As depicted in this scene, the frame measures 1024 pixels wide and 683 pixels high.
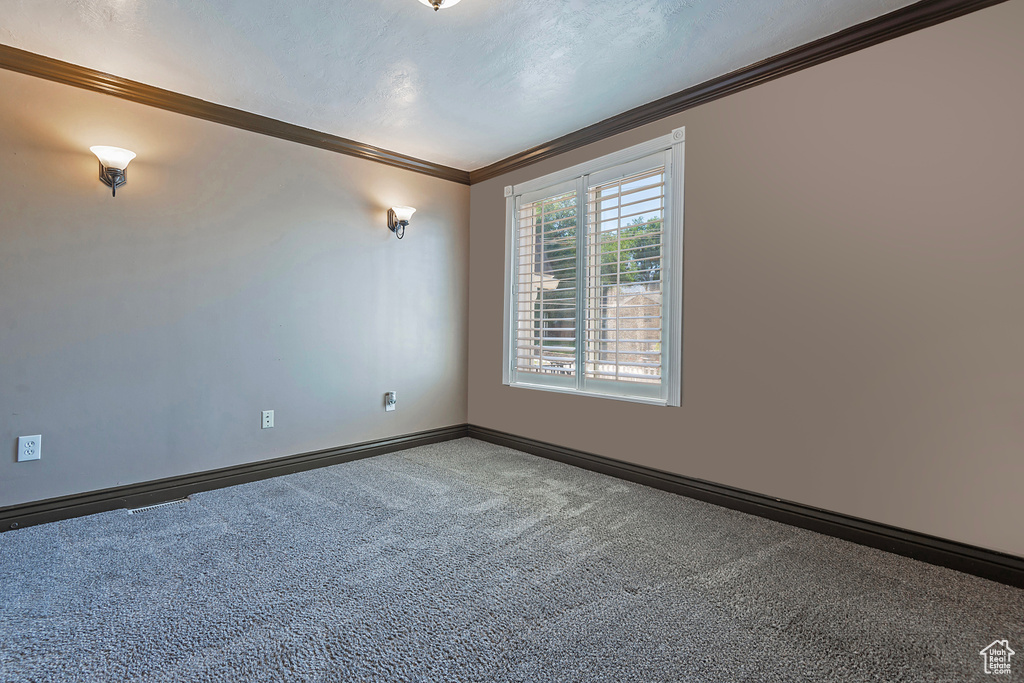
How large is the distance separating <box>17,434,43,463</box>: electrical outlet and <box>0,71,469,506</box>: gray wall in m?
0.03

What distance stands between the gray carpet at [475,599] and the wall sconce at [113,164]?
180 centimetres

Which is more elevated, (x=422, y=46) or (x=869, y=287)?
(x=422, y=46)

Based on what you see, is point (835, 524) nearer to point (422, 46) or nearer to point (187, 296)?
point (422, 46)

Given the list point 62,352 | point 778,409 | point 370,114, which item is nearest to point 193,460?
point 62,352

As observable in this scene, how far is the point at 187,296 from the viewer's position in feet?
9.64

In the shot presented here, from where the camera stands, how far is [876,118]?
2.26m

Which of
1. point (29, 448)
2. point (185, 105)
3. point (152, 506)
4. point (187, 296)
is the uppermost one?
point (185, 105)

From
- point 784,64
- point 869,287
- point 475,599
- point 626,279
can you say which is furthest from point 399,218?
point 869,287

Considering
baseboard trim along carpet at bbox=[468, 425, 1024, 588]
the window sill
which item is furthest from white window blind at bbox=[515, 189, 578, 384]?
baseboard trim along carpet at bbox=[468, 425, 1024, 588]

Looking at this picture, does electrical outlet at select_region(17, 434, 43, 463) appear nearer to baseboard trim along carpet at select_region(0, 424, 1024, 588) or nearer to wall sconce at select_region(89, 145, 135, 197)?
baseboard trim along carpet at select_region(0, 424, 1024, 588)

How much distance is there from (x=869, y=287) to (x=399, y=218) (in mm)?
3066

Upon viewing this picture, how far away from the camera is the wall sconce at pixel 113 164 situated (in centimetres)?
256

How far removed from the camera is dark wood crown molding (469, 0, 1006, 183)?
6.88ft

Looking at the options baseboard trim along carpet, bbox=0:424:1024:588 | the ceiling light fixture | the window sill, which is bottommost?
baseboard trim along carpet, bbox=0:424:1024:588
